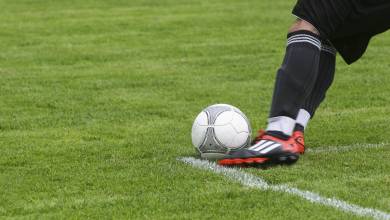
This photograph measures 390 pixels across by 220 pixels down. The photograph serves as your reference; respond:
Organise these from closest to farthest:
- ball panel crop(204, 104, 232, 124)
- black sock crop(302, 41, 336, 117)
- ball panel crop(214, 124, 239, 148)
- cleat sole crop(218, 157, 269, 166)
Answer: cleat sole crop(218, 157, 269, 166) → ball panel crop(214, 124, 239, 148) → ball panel crop(204, 104, 232, 124) → black sock crop(302, 41, 336, 117)

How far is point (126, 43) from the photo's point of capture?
11047 millimetres

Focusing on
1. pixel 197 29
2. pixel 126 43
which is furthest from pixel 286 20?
pixel 126 43

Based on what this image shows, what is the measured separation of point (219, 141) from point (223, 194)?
0.91 meters

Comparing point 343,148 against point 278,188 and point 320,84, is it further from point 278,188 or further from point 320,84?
point 278,188

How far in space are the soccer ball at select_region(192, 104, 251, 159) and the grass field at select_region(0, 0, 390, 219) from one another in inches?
7.3

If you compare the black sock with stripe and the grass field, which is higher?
the black sock with stripe

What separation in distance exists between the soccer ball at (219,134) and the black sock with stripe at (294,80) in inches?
7.2

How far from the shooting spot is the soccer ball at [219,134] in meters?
5.12

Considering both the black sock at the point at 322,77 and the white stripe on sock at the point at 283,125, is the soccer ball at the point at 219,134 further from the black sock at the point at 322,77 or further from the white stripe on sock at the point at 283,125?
the black sock at the point at 322,77

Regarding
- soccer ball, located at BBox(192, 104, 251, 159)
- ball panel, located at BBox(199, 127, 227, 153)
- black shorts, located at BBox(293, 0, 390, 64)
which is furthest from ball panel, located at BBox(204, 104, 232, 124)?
black shorts, located at BBox(293, 0, 390, 64)

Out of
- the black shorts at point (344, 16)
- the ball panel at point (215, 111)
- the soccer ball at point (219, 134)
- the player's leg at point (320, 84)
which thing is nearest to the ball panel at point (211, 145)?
the soccer ball at point (219, 134)

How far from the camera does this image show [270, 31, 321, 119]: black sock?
506 centimetres

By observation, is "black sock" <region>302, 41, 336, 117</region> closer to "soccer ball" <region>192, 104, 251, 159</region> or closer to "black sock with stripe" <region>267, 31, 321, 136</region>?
"black sock with stripe" <region>267, 31, 321, 136</region>

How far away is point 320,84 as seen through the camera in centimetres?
554
